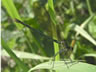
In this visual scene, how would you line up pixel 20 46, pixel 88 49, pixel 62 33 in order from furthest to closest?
pixel 20 46, pixel 62 33, pixel 88 49

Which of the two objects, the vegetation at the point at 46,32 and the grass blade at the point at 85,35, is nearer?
the grass blade at the point at 85,35

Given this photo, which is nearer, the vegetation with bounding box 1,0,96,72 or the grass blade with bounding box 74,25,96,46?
the grass blade with bounding box 74,25,96,46

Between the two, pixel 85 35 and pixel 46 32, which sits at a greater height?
pixel 46 32

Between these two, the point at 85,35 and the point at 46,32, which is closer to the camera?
the point at 85,35

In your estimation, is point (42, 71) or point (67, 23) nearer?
point (42, 71)

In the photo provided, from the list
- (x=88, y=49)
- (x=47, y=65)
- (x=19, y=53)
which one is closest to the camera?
(x=47, y=65)

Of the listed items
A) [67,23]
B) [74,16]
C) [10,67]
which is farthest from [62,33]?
[10,67]

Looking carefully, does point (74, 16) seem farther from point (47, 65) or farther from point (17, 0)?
point (47, 65)

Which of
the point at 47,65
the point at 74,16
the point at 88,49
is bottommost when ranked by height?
the point at 47,65

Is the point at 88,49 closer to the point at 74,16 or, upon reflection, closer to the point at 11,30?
the point at 74,16

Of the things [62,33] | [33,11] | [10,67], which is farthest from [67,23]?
[10,67]

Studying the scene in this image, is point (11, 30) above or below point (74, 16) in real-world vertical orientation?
below
